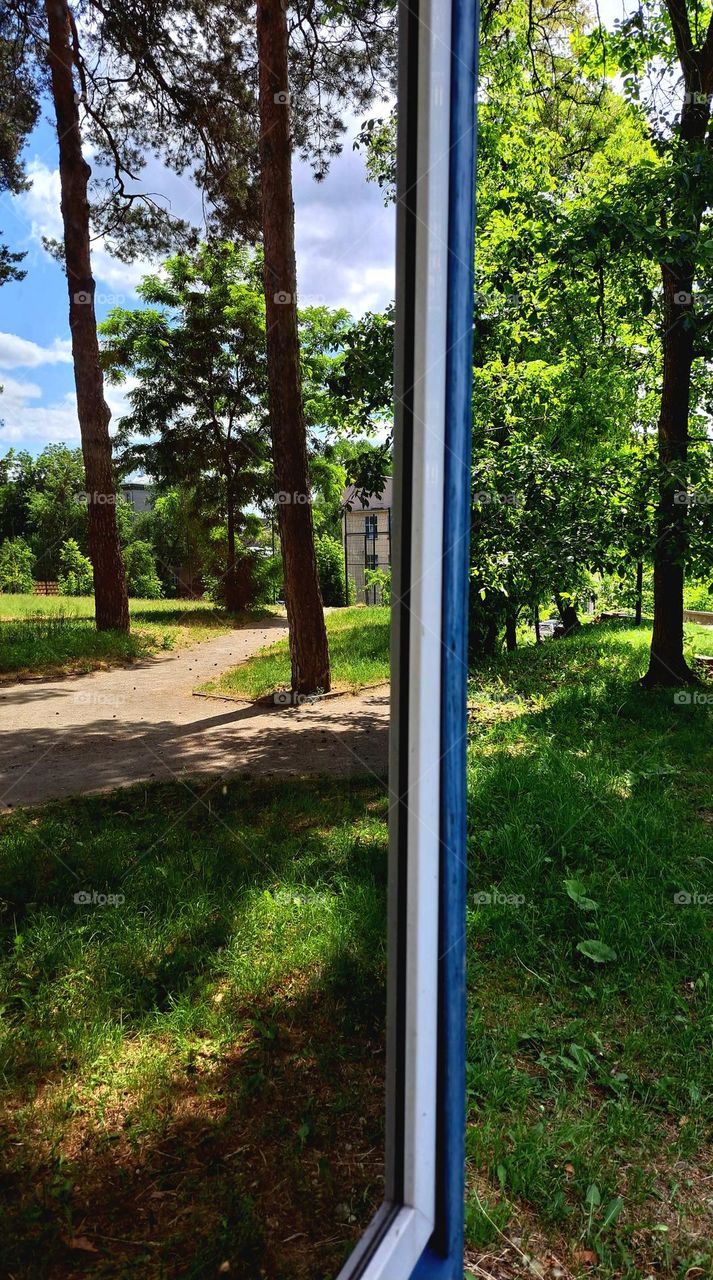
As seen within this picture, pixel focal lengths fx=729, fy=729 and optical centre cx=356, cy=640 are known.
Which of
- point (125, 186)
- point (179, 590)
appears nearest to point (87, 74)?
point (125, 186)

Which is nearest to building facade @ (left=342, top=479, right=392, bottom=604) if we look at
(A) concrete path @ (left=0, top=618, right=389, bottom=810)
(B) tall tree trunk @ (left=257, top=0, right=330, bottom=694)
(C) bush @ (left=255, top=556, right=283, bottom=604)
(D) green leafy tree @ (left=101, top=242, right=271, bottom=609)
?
(A) concrete path @ (left=0, top=618, right=389, bottom=810)

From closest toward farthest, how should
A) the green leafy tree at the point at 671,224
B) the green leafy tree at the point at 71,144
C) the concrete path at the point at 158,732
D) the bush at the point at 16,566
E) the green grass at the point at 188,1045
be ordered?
the green grass at the point at 188,1045
the green leafy tree at the point at 71,144
the bush at the point at 16,566
the concrete path at the point at 158,732
the green leafy tree at the point at 671,224

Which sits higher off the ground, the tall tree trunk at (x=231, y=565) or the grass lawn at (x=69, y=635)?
the tall tree trunk at (x=231, y=565)

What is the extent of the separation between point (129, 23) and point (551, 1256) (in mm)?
2858

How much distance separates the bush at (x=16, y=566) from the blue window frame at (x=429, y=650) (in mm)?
1335

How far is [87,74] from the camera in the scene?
1.83 meters

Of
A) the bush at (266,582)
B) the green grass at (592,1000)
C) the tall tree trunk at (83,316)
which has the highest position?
A: the tall tree trunk at (83,316)

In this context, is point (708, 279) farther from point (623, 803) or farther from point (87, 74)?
point (87, 74)

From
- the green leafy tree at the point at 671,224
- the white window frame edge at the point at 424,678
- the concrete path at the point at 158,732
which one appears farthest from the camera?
the green leafy tree at the point at 671,224

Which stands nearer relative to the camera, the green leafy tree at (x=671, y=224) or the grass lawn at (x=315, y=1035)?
the grass lawn at (x=315, y=1035)

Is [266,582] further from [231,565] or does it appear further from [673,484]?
[673,484]

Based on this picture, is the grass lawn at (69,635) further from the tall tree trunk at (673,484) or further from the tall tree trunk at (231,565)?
the tall tree trunk at (673,484)

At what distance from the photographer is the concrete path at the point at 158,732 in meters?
2.56

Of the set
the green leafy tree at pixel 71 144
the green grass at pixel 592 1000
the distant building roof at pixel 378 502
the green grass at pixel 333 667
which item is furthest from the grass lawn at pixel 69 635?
the green grass at pixel 592 1000
